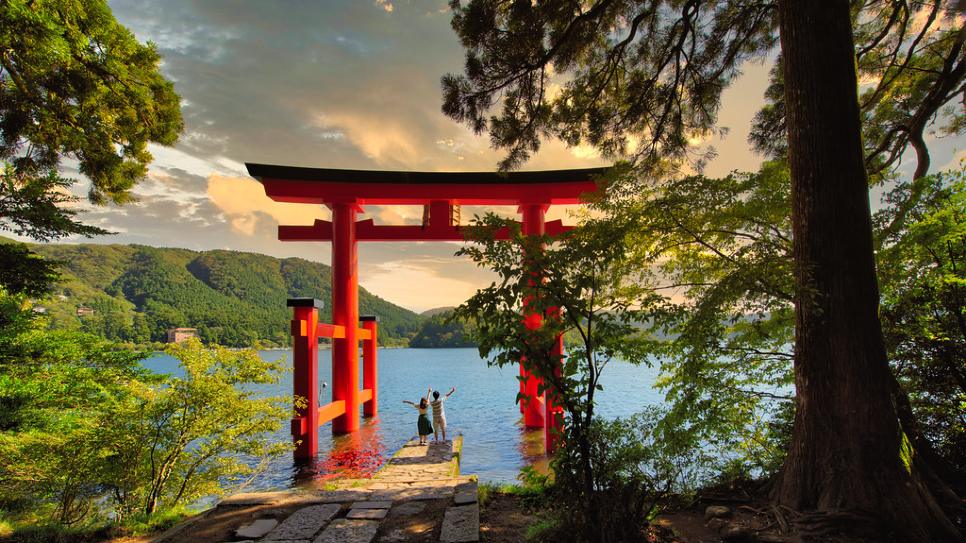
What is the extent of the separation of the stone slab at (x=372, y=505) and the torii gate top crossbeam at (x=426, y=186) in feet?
23.6

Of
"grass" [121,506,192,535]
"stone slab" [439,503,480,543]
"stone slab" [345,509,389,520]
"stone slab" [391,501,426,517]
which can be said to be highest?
"stone slab" [439,503,480,543]

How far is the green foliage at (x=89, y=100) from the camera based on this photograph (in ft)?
15.9

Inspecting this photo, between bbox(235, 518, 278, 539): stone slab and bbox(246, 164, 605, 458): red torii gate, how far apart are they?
231 inches

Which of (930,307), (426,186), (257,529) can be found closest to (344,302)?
(426,186)

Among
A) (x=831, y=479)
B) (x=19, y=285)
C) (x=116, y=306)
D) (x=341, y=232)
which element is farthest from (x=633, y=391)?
(x=116, y=306)

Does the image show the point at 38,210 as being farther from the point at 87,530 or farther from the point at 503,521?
the point at 503,521

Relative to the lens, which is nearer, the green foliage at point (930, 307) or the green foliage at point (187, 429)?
the green foliage at point (930, 307)

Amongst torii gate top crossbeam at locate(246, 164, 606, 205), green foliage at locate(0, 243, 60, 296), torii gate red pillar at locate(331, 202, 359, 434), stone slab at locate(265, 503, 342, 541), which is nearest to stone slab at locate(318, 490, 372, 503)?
stone slab at locate(265, 503, 342, 541)

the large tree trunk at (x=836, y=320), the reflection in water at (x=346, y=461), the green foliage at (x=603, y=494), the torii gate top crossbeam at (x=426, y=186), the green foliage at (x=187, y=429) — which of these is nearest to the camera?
the green foliage at (x=603, y=494)

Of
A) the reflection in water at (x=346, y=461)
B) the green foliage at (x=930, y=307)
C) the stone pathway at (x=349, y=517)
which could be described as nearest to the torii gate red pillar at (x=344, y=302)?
the reflection in water at (x=346, y=461)

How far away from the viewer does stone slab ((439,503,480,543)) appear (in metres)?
3.05

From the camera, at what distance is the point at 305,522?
3.48 metres

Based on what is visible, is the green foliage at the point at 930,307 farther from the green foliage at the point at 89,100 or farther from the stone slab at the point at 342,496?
the green foliage at the point at 89,100

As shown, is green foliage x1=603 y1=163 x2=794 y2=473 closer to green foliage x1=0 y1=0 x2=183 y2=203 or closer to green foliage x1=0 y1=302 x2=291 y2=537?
green foliage x1=0 y1=302 x2=291 y2=537
